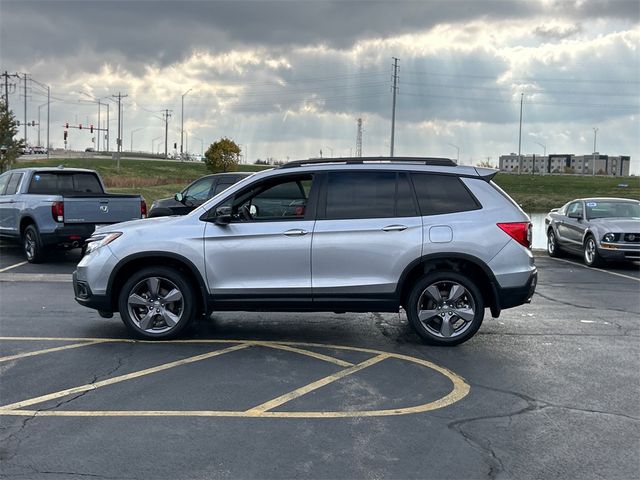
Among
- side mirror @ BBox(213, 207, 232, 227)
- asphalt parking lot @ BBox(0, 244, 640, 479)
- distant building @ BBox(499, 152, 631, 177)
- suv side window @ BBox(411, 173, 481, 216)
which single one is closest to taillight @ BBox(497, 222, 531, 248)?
suv side window @ BBox(411, 173, 481, 216)

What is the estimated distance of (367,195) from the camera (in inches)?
279

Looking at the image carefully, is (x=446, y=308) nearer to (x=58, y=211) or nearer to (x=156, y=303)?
(x=156, y=303)

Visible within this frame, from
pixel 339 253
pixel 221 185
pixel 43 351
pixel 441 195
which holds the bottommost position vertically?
pixel 43 351

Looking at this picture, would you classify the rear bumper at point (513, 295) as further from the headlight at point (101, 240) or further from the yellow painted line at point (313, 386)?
the headlight at point (101, 240)

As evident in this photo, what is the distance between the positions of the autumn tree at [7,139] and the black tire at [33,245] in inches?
994

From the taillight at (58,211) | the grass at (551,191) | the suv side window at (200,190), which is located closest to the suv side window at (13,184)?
the taillight at (58,211)

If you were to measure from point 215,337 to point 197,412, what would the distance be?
249cm

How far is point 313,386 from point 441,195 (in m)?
2.63

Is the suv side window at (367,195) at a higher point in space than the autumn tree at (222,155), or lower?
lower

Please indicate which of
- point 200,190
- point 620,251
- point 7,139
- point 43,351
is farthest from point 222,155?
point 43,351

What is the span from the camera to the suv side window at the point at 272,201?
281 inches

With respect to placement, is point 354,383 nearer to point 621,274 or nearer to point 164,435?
point 164,435

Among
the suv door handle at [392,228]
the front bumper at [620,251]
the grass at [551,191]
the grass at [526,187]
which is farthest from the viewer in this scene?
the grass at [551,191]

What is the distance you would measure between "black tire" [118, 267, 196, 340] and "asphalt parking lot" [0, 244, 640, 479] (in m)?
0.23
